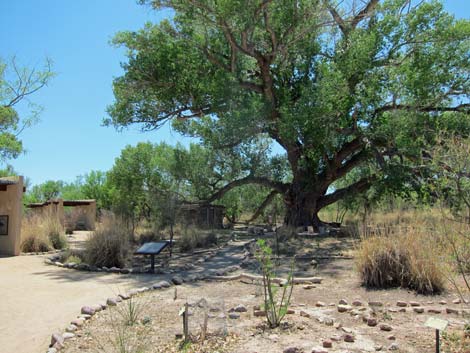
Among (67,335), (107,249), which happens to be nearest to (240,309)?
(67,335)

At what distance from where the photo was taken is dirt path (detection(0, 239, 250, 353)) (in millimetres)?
4674

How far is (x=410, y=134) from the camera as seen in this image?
13031 mm

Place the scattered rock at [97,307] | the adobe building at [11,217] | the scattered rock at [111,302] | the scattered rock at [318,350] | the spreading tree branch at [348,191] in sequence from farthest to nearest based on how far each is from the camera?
the spreading tree branch at [348,191] < the adobe building at [11,217] < the scattered rock at [111,302] < the scattered rock at [97,307] < the scattered rock at [318,350]

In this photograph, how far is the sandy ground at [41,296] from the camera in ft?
15.2

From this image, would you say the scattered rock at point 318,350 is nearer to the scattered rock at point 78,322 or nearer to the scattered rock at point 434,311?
the scattered rock at point 434,311

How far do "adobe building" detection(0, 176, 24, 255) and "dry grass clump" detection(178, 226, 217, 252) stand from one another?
4490mm

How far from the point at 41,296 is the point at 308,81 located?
1169 centimetres

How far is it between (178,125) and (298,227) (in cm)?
621

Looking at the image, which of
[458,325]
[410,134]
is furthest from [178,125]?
[458,325]

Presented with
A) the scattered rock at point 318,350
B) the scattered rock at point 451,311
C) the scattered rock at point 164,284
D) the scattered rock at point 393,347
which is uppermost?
the scattered rock at point 164,284

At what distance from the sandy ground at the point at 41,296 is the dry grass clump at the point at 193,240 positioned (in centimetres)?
394

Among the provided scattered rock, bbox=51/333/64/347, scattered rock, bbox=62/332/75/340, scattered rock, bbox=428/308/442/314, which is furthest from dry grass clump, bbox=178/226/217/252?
scattered rock, bbox=428/308/442/314

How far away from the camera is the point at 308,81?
50.8 ft

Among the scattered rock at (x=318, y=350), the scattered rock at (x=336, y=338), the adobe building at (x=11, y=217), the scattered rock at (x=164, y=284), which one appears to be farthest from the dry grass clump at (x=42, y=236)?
the scattered rock at (x=318, y=350)
